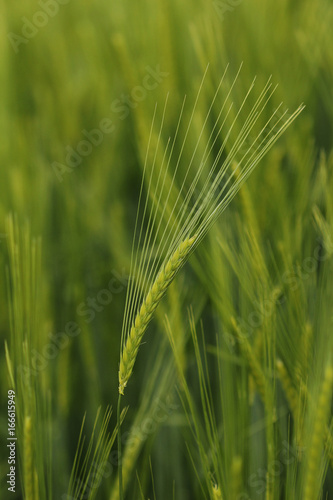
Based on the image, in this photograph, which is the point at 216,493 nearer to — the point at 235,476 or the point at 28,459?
the point at 235,476

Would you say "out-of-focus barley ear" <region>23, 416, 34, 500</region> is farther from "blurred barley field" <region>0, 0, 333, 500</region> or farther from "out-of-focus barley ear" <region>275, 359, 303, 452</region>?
"out-of-focus barley ear" <region>275, 359, 303, 452</region>

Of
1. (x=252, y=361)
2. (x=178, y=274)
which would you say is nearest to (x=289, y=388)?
(x=252, y=361)

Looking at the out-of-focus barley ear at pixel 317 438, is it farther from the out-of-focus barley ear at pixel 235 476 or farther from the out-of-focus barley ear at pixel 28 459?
the out-of-focus barley ear at pixel 28 459

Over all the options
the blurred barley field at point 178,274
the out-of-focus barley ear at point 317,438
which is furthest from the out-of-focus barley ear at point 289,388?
the out-of-focus barley ear at point 317,438

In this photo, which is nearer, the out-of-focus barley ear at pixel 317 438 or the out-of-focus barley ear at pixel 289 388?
the out-of-focus barley ear at pixel 317 438

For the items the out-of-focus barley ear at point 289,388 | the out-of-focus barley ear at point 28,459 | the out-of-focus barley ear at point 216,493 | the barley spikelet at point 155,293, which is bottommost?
the out-of-focus barley ear at point 216,493

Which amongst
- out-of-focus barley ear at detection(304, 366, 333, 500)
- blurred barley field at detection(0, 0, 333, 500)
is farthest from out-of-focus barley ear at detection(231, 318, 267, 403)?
out-of-focus barley ear at detection(304, 366, 333, 500)

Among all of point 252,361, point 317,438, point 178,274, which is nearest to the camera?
point 317,438

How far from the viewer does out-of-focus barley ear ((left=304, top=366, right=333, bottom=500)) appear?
34 centimetres

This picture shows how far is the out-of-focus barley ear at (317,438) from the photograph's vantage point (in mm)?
342

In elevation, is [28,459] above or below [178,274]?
below

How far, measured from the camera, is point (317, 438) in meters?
0.36

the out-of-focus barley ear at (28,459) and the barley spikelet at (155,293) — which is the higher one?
the barley spikelet at (155,293)

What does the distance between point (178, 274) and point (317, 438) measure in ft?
1.02
